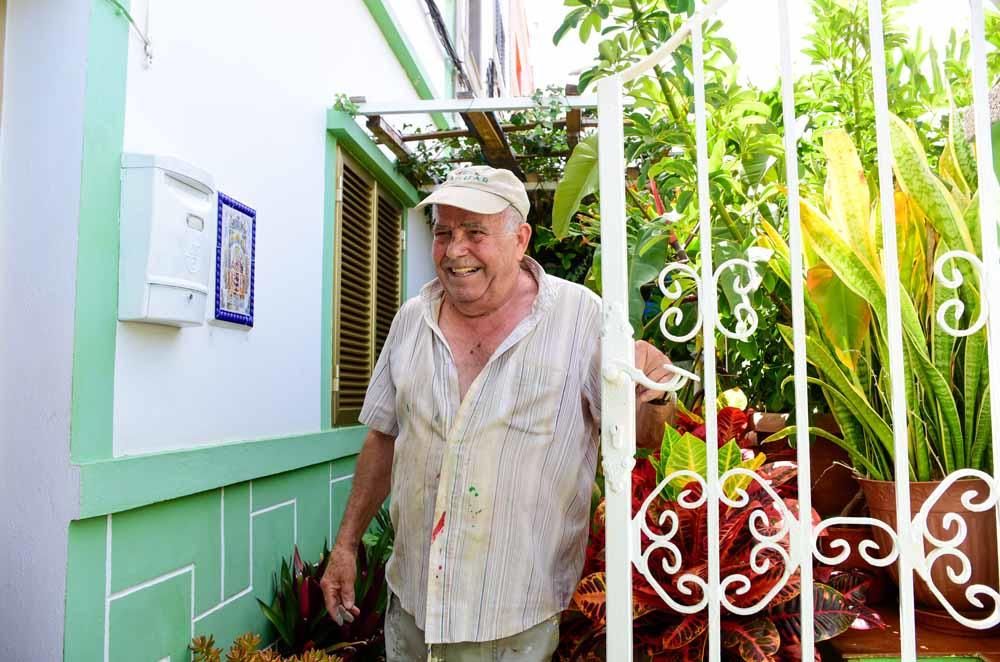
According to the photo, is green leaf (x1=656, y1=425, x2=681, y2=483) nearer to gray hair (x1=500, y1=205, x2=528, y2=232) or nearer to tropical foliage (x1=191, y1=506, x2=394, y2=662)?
gray hair (x1=500, y1=205, x2=528, y2=232)

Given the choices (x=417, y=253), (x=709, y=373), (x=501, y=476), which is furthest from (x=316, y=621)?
(x=417, y=253)

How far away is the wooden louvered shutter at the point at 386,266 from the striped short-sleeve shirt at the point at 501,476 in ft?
8.86

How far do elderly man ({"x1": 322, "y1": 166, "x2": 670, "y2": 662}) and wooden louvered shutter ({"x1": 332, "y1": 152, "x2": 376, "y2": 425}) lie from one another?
6.29 ft

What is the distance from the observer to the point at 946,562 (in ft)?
5.65

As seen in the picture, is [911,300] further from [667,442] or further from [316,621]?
[316,621]

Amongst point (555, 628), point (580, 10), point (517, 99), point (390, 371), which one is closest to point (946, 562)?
point (555, 628)

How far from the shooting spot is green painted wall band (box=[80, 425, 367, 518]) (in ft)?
6.24

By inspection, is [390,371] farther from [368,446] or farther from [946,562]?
[946,562]

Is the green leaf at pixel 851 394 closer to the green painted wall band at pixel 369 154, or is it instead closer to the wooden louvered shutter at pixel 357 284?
the wooden louvered shutter at pixel 357 284

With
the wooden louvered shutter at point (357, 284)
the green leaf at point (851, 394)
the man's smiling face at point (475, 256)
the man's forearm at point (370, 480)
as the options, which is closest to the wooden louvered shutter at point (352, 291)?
the wooden louvered shutter at point (357, 284)

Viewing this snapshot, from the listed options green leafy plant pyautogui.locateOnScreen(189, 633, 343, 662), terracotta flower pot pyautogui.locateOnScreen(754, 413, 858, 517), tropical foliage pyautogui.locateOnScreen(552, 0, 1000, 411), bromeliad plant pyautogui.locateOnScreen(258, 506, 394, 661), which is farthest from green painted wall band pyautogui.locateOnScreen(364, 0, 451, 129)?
green leafy plant pyautogui.locateOnScreen(189, 633, 343, 662)

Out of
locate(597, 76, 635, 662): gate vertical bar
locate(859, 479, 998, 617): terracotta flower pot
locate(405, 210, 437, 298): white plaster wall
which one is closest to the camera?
locate(597, 76, 635, 662): gate vertical bar

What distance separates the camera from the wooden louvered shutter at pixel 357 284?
385cm

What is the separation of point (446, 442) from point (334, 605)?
0.59 m
